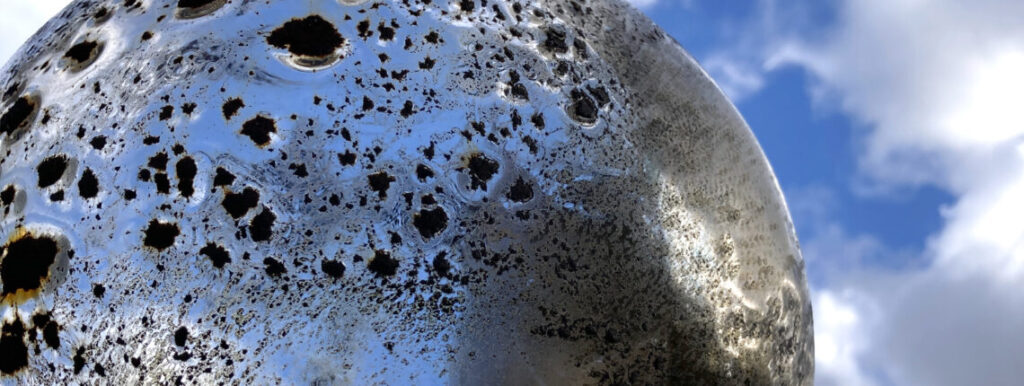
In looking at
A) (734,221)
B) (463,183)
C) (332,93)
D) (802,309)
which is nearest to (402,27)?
(332,93)

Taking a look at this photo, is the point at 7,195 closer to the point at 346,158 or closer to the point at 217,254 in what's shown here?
the point at 217,254

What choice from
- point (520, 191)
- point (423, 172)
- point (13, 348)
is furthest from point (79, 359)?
point (520, 191)

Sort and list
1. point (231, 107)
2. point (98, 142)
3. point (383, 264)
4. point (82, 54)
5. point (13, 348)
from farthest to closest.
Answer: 1. point (82, 54)
2. point (13, 348)
3. point (98, 142)
4. point (231, 107)
5. point (383, 264)

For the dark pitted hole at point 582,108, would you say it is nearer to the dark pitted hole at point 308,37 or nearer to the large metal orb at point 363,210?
the large metal orb at point 363,210

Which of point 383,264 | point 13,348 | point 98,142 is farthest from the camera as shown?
point 13,348

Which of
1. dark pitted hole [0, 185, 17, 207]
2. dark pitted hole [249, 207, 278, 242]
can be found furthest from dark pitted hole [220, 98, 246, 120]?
dark pitted hole [0, 185, 17, 207]

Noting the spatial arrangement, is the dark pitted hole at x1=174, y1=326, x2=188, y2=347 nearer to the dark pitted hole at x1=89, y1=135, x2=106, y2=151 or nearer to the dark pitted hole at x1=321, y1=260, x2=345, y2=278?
the dark pitted hole at x1=321, y1=260, x2=345, y2=278
